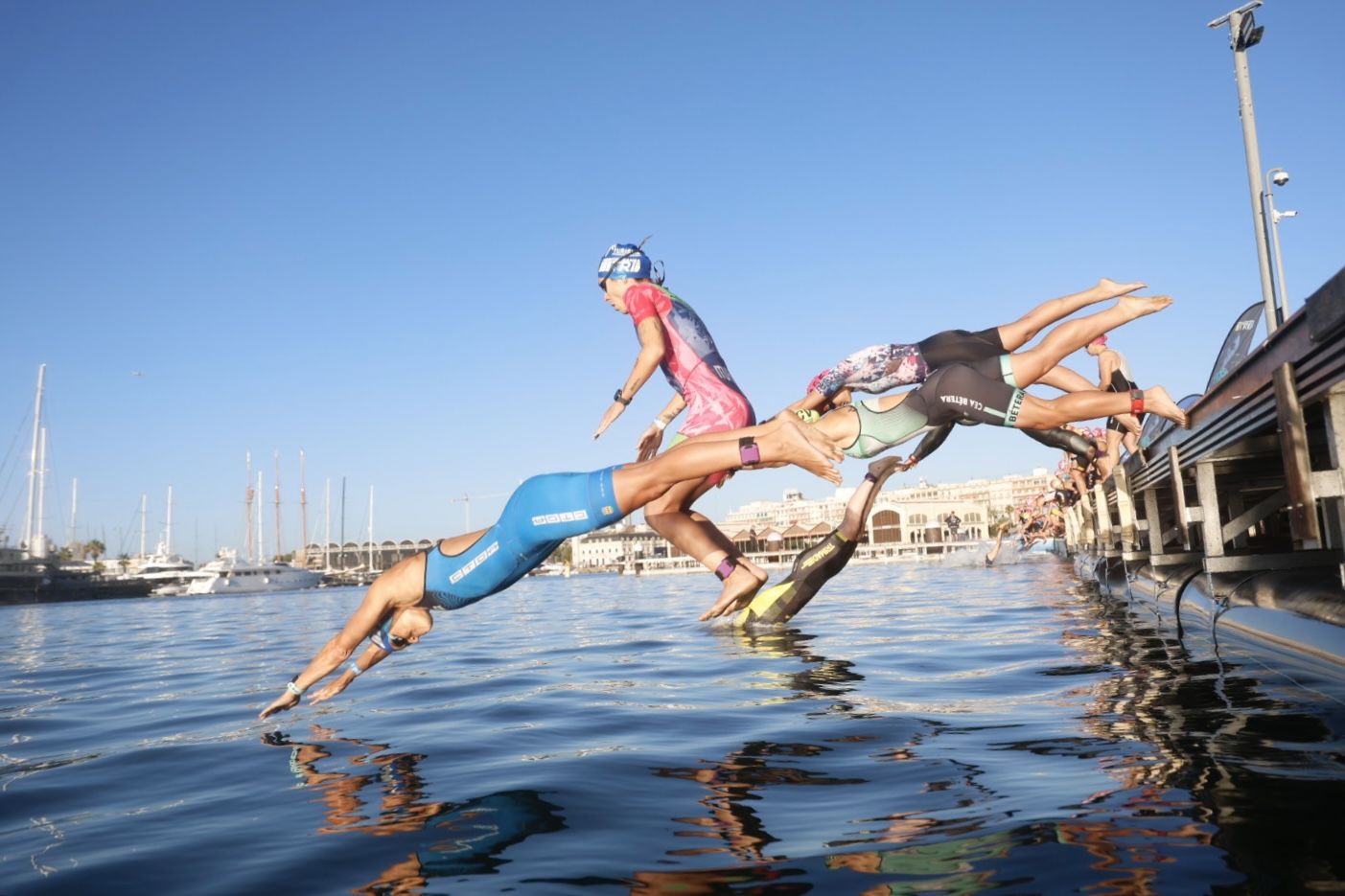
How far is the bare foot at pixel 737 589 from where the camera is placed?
737 cm

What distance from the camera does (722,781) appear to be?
13.3 ft

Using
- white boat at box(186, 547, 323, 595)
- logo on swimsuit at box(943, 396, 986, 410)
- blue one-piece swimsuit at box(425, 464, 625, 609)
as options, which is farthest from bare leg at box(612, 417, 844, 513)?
white boat at box(186, 547, 323, 595)

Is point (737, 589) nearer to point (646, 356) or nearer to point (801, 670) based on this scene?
point (801, 670)

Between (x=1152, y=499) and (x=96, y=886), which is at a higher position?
(x=1152, y=499)

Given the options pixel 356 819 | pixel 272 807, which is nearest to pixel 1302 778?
pixel 356 819

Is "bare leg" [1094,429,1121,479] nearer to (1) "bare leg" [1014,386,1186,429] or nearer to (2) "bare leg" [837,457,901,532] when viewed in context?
(2) "bare leg" [837,457,901,532]

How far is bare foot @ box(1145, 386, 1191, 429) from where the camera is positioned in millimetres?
6961

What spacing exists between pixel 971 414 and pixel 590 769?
399cm

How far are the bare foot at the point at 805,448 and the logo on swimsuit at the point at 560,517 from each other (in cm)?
118

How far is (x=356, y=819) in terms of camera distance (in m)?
3.76

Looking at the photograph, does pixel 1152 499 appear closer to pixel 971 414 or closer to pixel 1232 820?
pixel 971 414

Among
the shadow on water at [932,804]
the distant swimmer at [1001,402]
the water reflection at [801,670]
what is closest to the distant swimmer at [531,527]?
the shadow on water at [932,804]

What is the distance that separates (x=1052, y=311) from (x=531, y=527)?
4.56 m

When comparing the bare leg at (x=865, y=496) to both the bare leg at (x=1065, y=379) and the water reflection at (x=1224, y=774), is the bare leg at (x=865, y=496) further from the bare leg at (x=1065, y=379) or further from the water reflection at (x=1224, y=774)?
the water reflection at (x=1224, y=774)
